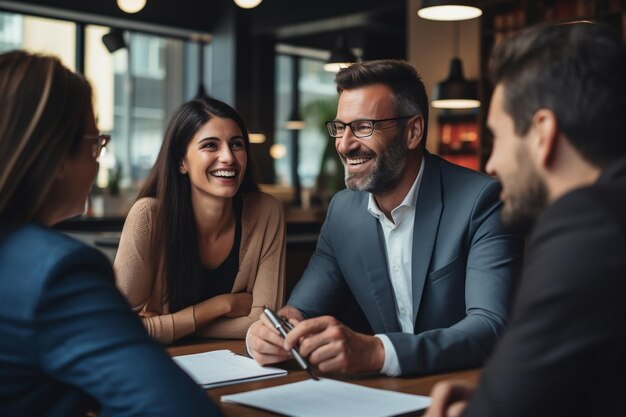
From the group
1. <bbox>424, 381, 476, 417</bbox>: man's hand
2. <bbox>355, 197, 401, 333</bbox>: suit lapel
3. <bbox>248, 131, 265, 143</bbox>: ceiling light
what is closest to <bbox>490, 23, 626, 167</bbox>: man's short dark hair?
<bbox>424, 381, 476, 417</bbox>: man's hand

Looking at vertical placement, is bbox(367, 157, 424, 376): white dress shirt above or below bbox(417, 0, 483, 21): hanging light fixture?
below

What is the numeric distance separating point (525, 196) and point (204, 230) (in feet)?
5.69

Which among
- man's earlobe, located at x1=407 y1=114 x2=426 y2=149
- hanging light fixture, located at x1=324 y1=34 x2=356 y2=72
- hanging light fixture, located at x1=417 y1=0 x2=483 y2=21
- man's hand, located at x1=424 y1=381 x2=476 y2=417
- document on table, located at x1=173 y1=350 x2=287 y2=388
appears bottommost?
document on table, located at x1=173 y1=350 x2=287 y2=388

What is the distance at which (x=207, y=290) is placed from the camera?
2615 millimetres

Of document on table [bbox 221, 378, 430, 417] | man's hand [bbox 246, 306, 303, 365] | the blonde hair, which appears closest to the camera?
the blonde hair

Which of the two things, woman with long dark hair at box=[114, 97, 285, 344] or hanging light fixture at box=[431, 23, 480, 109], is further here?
hanging light fixture at box=[431, 23, 480, 109]

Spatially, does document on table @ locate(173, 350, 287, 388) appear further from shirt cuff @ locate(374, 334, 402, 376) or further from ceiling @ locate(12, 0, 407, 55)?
ceiling @ locate(12, 0, 407, 55)

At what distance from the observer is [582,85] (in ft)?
3.40

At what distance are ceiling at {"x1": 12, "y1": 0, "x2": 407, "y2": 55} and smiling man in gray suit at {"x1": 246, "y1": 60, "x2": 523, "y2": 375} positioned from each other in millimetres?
7699

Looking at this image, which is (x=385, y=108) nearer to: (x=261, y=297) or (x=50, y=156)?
(x=261, y=297)

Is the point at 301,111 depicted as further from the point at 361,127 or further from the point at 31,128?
the point at 31,128

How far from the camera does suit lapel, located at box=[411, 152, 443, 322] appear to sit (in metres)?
2.20

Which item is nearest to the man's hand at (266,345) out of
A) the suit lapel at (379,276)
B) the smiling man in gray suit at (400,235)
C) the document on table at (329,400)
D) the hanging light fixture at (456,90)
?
the smiling man in gray suit at (400,235)

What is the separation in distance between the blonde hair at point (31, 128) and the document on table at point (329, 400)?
57 centimetres
